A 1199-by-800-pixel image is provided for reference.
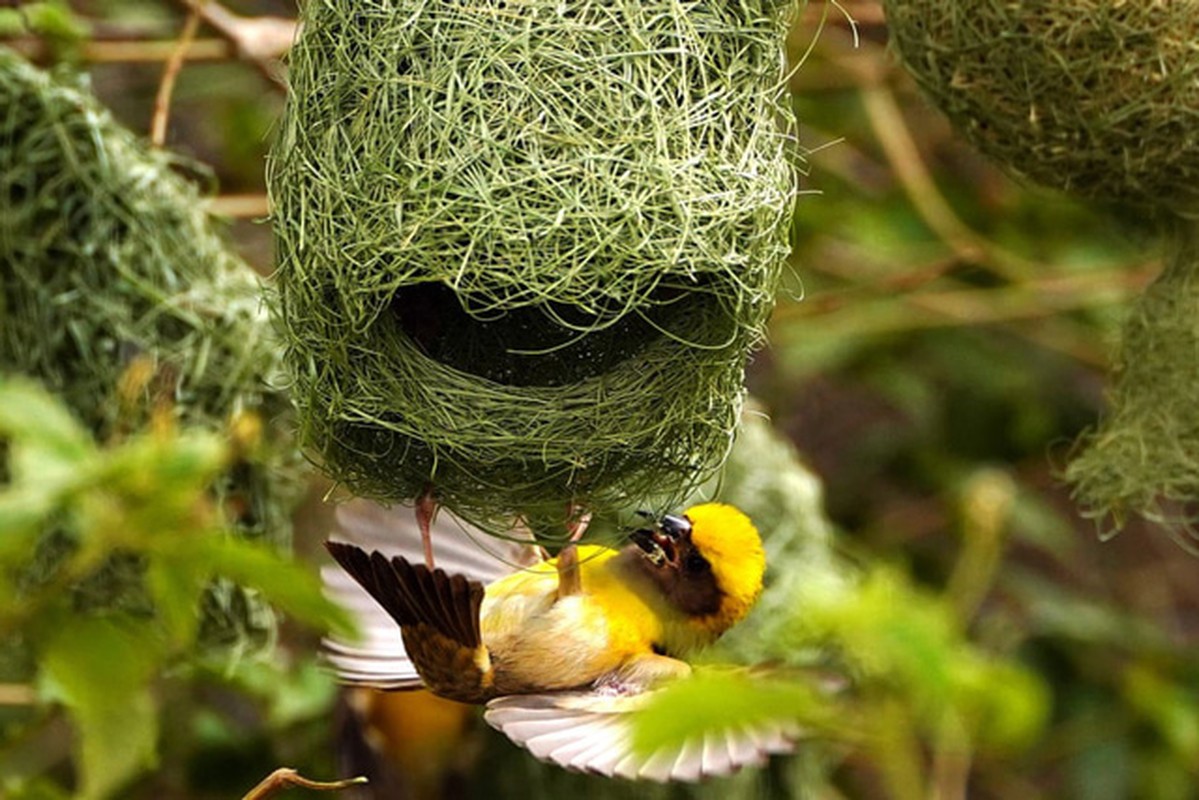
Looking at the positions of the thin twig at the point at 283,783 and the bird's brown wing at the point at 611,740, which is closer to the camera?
the thin twig at the point at 283,783

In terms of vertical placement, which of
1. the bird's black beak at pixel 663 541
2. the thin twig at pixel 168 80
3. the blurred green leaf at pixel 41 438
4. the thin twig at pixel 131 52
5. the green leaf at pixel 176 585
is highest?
the blurred green leaf at pixel 41 438

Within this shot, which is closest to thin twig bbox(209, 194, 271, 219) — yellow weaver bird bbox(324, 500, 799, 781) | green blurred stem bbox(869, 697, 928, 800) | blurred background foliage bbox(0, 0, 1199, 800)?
blurred background foliage bbox(0, 0, 1199, 800)

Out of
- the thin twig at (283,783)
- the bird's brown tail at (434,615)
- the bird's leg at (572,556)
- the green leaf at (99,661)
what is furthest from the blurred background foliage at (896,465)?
the green leaf at (99,661)

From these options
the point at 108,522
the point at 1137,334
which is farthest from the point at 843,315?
the point at 108,522

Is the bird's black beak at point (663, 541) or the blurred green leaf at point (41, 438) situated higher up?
the blurred green leaf at point (41, 438)

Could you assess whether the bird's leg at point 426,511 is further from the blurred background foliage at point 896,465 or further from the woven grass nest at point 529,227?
the blurred background foliage at point 896,465

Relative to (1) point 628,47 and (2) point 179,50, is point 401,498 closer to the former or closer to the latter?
(1) point 628,47

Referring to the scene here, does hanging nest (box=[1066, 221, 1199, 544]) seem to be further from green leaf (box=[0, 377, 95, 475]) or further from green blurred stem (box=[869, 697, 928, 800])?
green leaf (box=[0, 377, 95, 475])
